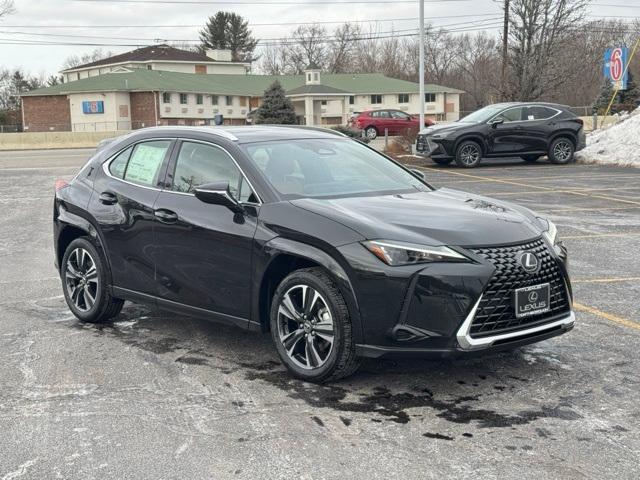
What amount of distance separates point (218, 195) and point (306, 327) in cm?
111

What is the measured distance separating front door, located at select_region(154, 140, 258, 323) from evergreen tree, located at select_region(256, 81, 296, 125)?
35.3 meters

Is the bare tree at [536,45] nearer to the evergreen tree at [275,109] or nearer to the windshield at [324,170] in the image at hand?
the evergreen tree at [275,109]

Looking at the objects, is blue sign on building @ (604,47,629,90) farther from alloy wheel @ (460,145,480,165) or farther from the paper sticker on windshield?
the paper sticker on windshield

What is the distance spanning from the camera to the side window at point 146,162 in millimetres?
6215

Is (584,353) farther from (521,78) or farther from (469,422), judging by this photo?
(521,78)

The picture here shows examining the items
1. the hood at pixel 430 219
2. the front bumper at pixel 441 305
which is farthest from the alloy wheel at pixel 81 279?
the front bumper at pixel 441 305

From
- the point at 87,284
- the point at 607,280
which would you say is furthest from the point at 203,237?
the point at 607,280

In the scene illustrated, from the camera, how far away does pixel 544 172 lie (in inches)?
824

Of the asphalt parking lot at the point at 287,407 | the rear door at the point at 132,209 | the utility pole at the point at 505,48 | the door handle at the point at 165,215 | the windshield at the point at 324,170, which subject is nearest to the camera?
the asphalt parking lot at the point at 287,407

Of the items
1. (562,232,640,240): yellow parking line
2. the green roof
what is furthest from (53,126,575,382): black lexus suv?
the green roof

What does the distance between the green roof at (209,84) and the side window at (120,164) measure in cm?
5969

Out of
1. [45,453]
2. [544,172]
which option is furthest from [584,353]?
[544,172]

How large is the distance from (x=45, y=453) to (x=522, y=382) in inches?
112

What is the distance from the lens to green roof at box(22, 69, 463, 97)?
213ft
